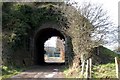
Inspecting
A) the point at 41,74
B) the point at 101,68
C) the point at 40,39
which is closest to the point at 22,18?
the point at 41,74

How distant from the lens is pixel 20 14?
78.9 feet

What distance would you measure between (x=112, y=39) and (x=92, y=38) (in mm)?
1313

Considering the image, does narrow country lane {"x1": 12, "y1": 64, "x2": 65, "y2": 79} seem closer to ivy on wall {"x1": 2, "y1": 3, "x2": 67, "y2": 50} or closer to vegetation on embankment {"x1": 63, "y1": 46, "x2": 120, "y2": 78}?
vegetation on embankment {"x1": 63, "y1": 46, "x2": 120, "y2": 78}

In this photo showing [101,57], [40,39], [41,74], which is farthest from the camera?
[40,39]

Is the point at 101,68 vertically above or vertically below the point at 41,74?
above

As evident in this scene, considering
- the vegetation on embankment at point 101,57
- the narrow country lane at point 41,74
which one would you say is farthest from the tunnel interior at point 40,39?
the narrow country lane at point 41,74

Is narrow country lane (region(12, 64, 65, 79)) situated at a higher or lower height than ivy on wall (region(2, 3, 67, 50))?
lower

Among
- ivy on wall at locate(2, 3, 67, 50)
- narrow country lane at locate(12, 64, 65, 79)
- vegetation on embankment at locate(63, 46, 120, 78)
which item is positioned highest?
ivy on wall at locate(2, 3, 67, 50)

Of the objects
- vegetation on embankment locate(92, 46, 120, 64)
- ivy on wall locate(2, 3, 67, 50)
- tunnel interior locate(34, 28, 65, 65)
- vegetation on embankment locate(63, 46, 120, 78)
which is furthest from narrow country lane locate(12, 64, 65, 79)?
tunnel interior locate(34, 28, 65, 65)

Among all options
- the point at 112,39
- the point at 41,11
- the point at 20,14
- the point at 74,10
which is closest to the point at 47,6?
the point at 41,11

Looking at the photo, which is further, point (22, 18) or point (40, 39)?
point (40, 39)

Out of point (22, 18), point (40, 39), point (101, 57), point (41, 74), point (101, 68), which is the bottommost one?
point (41, 74)

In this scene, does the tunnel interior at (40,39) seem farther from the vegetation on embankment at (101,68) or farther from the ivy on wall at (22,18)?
the vegetation on embankment at (101,68)

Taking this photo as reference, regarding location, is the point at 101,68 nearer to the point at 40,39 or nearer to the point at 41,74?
the point at 41,74
